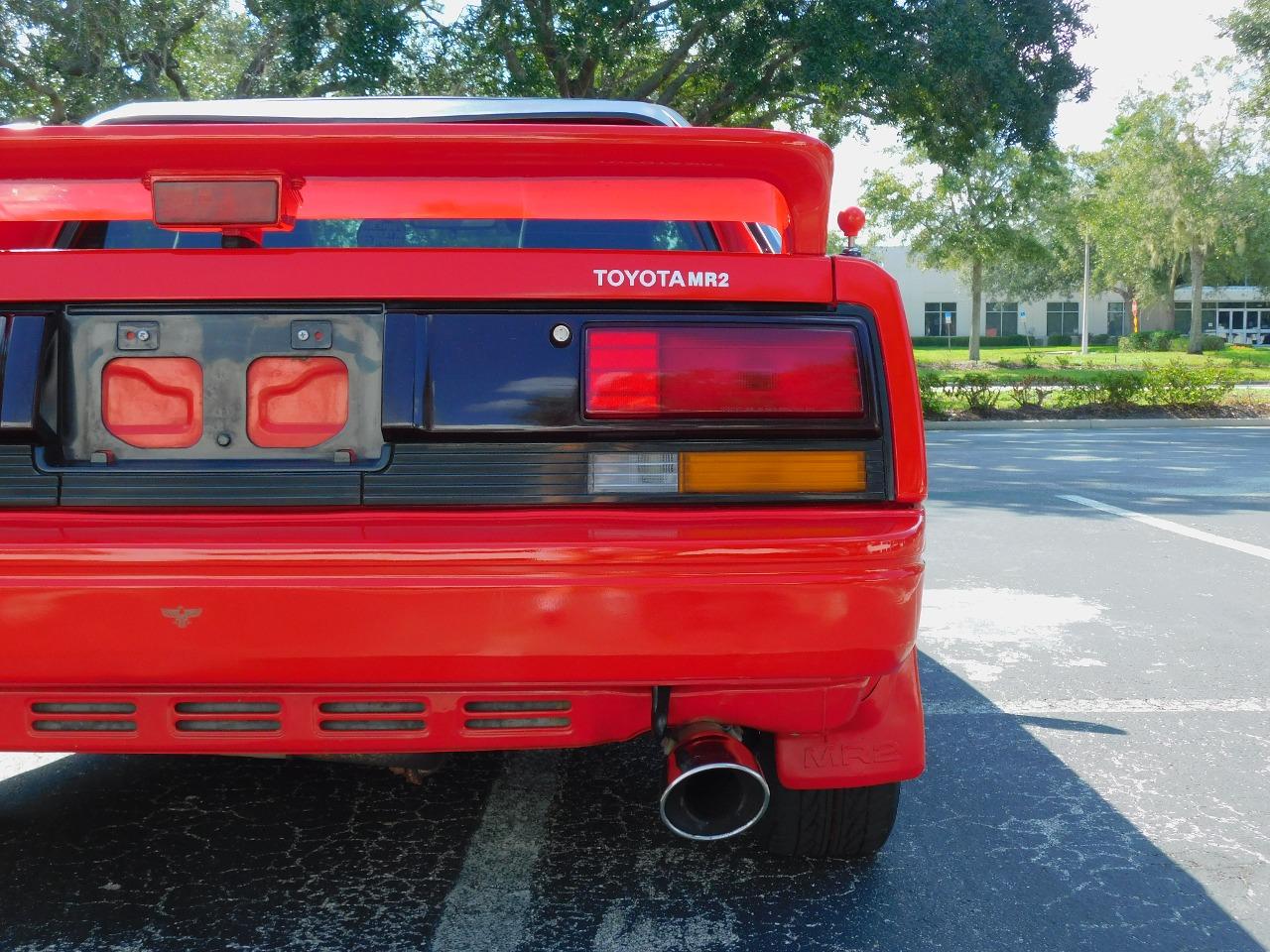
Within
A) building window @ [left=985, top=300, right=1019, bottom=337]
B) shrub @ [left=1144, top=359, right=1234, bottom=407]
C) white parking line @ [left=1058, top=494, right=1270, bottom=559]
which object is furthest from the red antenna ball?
building window @ [left=985, top=300, right=1019, bottom=337]

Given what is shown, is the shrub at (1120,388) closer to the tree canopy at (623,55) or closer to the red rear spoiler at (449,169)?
the tree canopy at (623,55)

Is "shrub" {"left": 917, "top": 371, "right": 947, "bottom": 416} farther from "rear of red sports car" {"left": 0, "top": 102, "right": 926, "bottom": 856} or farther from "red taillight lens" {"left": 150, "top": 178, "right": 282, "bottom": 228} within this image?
"red taillight lens" {"left": 150, "top": 178, "right": 282, "bottom": 228}

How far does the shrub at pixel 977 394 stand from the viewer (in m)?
20.2

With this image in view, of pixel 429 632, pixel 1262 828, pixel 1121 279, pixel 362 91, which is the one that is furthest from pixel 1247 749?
pixel 1121 279

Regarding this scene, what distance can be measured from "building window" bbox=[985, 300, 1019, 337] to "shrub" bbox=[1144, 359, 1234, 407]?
54896 millimetres

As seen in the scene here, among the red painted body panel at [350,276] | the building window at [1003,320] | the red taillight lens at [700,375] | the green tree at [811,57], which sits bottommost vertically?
the red taillight lens at [700,375]

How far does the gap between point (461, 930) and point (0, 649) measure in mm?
1037

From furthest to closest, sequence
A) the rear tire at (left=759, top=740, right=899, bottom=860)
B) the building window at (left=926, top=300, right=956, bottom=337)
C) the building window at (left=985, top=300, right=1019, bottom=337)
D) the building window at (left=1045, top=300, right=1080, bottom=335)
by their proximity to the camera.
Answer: the building window at (left=1045, top=300, right=1080, bottom=335) → the building window at (left=985, top=300, right=1019, bottom=337) → the building window at (left=926, top=300, right=956, bottom=337) → the rear tire at (left=759, top=740, right=899, bottom=860)

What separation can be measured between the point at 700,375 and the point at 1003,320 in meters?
77.4

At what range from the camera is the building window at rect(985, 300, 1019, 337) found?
2945 inches

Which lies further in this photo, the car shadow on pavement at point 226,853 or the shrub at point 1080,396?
A: the shrub at point 1080,396

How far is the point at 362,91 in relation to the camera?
1570cm

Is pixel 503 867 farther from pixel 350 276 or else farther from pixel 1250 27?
pixel 1250 27

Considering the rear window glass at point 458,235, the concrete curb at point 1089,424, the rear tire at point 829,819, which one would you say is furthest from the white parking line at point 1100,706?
the concrete curb at point 1089,424
